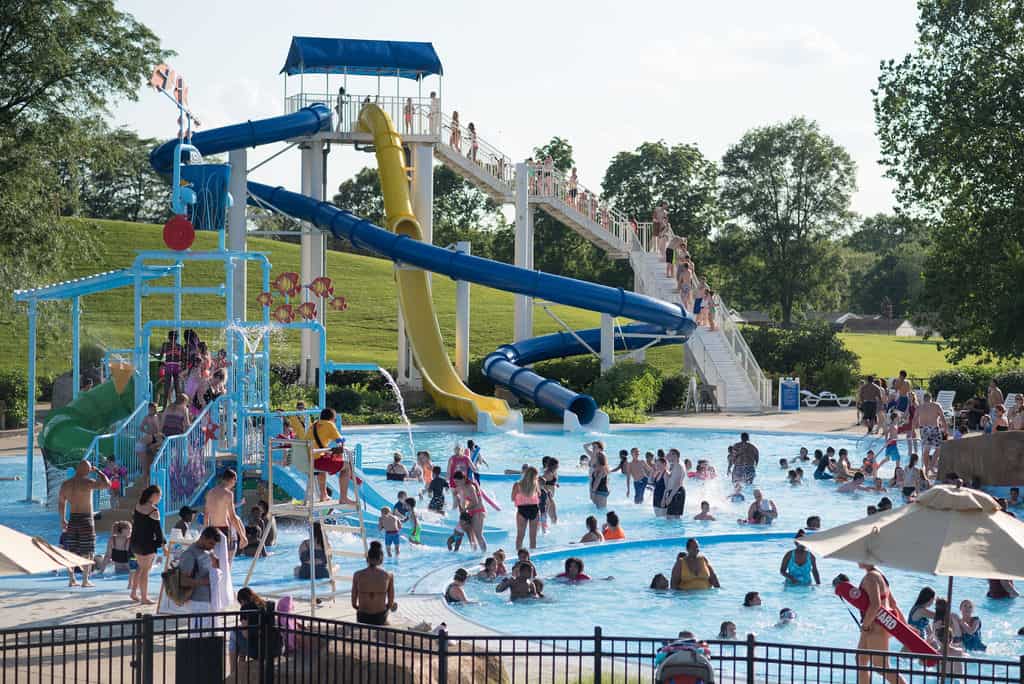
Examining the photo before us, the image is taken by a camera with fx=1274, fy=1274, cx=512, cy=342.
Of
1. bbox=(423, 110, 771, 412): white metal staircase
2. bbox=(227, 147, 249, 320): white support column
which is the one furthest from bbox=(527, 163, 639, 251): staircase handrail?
bbox=(227, 147, 249, 320): white support column

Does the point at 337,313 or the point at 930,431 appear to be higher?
the point at 337,313

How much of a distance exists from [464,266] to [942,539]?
23533 millimetres

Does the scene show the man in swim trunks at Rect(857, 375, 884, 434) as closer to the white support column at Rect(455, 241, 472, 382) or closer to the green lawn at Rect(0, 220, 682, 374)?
the white support column at Rect(455, 241, 472, 382)

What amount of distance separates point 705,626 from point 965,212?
83.2ft

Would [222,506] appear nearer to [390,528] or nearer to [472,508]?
[390,528]

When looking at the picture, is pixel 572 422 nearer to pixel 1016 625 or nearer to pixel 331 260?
pixel 1016 625

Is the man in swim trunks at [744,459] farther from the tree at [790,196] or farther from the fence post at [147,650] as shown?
the tree at [790,196]

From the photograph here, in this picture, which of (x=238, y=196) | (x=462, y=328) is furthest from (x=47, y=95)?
(x=462, y=328)

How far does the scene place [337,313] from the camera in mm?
55812

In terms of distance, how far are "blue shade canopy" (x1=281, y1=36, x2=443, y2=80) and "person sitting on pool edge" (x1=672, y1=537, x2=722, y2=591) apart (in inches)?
1014

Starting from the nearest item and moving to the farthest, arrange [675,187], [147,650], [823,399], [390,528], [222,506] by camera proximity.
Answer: [147,650] → [222,506] → [390,528] → [823,399] → [675,187]

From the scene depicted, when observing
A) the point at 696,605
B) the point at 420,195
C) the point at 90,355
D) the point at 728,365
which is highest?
the point at 420,195

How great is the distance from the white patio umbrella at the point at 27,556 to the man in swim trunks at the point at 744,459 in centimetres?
1472

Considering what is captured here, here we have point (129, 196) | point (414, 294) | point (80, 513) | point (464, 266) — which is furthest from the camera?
point (129, 196)
